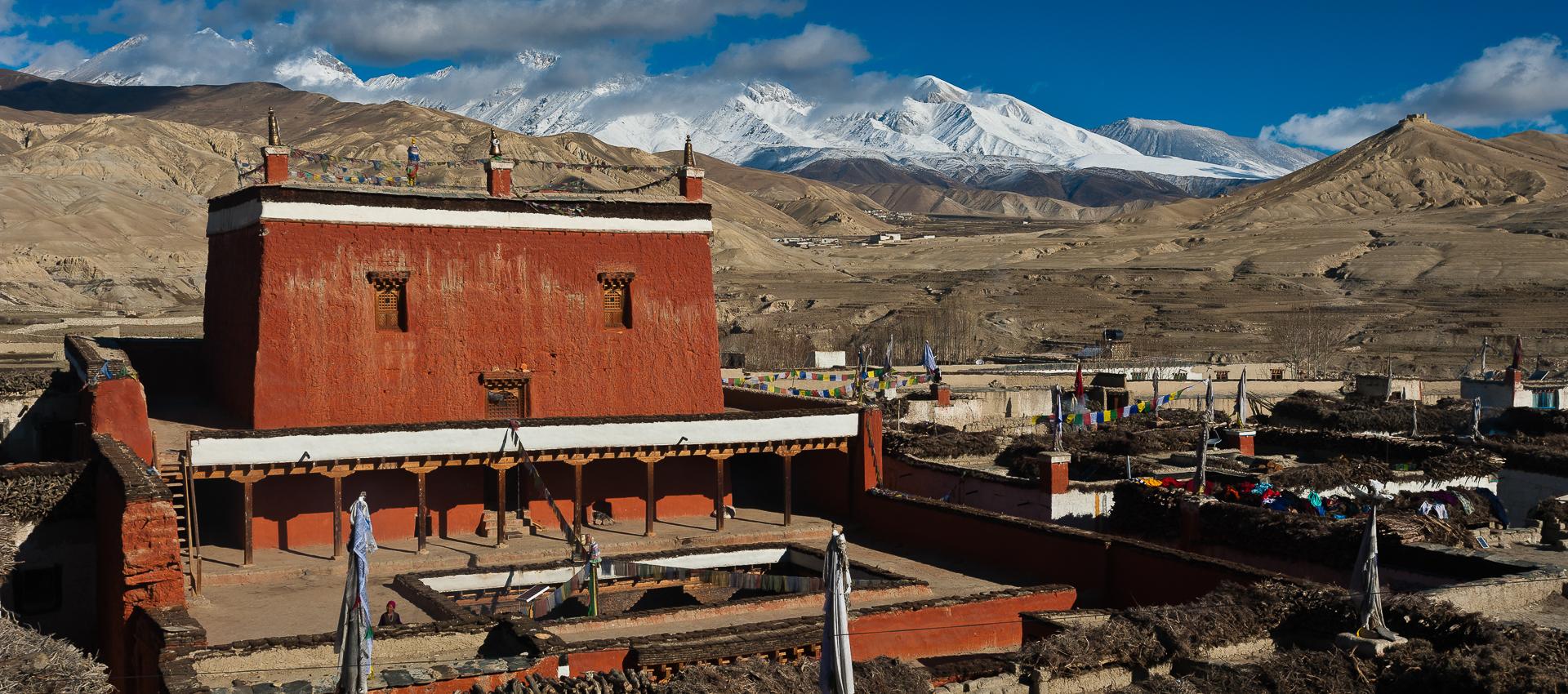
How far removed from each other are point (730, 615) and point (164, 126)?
6627 inches

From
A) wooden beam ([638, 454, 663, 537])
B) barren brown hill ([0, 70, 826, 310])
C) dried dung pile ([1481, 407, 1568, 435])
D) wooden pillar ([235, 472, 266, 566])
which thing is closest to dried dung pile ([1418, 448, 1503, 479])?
dried dung pile ([1481, 407, 1568, 435])

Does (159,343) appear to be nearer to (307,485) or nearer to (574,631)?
(307,485)

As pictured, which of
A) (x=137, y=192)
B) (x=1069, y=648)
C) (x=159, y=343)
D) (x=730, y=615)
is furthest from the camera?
(x=137, y=192)

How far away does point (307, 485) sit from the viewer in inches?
912

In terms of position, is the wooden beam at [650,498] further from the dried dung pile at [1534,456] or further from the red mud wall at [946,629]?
the dried dung pile at [1534,456]

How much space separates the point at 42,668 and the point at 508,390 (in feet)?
45.0

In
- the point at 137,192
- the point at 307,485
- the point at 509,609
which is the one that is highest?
the point at 137,192

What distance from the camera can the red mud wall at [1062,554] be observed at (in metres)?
19.3

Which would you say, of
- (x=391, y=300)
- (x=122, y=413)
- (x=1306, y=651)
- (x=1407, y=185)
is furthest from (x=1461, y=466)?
(x=1407, y=185)

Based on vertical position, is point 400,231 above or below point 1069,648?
above

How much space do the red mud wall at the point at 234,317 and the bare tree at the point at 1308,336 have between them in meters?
45.9

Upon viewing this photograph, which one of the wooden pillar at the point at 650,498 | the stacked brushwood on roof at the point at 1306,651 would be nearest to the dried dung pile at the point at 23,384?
the wooden pillar at the point at 650,498

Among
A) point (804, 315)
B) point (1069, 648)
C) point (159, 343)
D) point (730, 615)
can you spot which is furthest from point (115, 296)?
point (1069, 648)

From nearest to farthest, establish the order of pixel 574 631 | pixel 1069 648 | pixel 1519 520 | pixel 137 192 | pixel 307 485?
pixel 1069 648, pixel 574 631, pixel 307 485, pixel 1519 520, pixel 137 192
